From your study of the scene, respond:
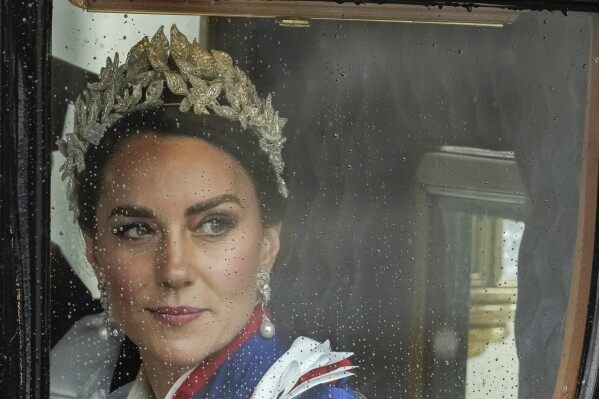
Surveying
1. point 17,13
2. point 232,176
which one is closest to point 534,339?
point 232,176

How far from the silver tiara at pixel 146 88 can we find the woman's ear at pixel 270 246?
77mm

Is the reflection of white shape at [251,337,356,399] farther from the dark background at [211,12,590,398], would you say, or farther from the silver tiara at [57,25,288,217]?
the silver tiara at [57,25,288,217]

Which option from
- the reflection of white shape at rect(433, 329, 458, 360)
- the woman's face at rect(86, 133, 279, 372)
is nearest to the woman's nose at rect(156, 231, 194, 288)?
the woman's face at rect(86, 133, 279, 372)

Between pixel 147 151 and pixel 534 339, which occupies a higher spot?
pixel 147 151

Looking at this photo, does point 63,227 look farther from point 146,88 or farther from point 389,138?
point 389,138

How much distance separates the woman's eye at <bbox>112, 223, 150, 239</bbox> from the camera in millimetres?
532

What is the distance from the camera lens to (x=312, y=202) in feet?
1.81

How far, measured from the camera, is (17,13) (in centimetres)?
51

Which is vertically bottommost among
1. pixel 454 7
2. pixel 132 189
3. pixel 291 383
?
pixel 291 383

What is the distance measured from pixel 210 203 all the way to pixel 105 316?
0.09 meters

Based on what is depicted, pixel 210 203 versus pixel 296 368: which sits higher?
pixel 210 203

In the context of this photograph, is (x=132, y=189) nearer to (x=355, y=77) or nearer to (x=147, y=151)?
(x=147, y=151)

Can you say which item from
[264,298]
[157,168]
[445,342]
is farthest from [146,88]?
[445,342]

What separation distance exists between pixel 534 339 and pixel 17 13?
0.39 meters
